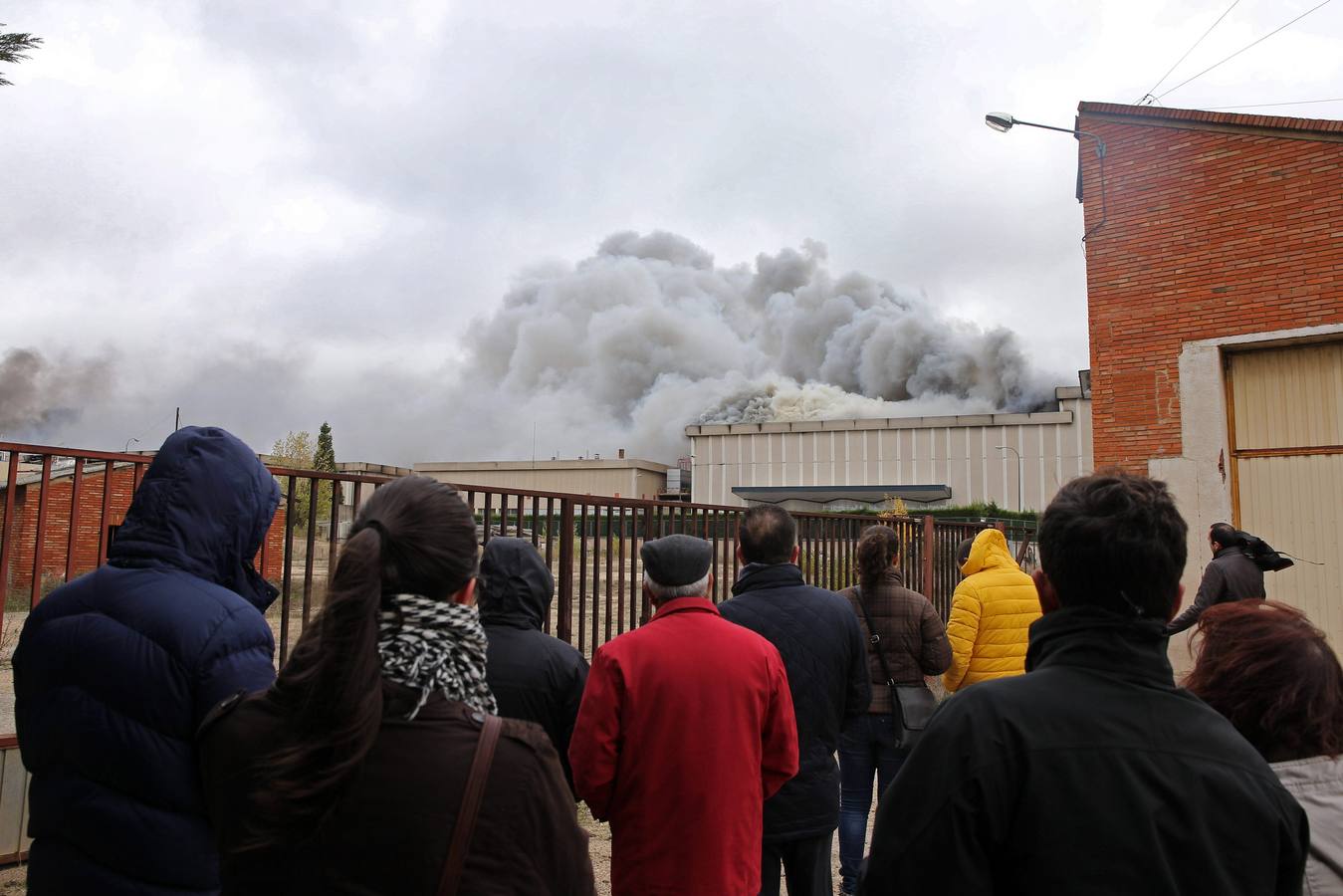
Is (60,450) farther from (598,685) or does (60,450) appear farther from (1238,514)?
(1238,514)

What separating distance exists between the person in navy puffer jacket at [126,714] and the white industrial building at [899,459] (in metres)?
39.4

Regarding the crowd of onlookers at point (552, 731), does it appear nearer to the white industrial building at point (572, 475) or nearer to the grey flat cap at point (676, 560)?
the grey flat cap at point (676, 560)

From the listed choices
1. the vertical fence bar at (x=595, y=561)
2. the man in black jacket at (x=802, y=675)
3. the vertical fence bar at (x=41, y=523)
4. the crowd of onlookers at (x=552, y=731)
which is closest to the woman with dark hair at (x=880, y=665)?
the man in black jacket at (x=802, y=675)

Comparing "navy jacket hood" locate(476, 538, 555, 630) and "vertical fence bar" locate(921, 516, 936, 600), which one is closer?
"navy jacket hood" locate(476, 538, 555, 630)

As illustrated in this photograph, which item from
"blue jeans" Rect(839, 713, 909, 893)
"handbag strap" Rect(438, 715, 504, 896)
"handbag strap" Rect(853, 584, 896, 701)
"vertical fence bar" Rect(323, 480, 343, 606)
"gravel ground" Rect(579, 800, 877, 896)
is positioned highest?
"vertical fence bar" Rect(323, 480, 343, 606)

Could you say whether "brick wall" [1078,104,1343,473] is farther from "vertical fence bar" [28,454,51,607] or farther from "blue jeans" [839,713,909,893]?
"vertical fence bar" [28,454,51,607]

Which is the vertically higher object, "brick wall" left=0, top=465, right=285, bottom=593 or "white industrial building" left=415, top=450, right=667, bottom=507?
"white industrial building" left=415, top=450, right=667, bottom=507

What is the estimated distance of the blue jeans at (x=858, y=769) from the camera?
411 cm

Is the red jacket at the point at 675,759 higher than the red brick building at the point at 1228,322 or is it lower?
lower

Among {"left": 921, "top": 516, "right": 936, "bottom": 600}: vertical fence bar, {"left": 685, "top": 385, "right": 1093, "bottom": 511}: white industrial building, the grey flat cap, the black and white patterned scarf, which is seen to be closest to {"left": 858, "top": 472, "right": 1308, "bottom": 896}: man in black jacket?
the black and white patterned scarf

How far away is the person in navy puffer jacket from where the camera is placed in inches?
66.1

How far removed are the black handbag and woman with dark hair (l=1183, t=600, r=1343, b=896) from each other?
2321 millimetres

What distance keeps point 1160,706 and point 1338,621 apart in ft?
32.0

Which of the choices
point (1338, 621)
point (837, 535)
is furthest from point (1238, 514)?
point (837, 535)
